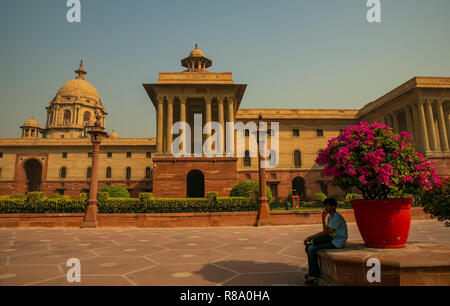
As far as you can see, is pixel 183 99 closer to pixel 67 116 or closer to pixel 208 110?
pixel 208 110

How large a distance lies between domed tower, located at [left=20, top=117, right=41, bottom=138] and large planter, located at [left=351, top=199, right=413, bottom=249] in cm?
7183

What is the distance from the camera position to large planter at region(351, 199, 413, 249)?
4.22m

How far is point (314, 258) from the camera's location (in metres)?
4.43

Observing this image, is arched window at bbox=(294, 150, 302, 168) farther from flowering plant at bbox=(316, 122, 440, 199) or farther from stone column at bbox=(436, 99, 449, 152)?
flowering plant at bbox=(316, 122, 440, 199)

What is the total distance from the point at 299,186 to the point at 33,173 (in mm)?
44112

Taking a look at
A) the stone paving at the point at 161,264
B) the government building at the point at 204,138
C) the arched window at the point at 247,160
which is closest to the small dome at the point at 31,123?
the government building at the point at 204,138

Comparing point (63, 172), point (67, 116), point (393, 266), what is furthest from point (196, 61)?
point (67, 116)

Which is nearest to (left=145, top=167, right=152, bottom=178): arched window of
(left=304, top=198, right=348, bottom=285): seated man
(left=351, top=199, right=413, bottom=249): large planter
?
(left=304, top=198, right=348, bottom=285): seated man

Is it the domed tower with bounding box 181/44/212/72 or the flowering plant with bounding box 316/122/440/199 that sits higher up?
the domed tower with bounding box 181/44/212/72

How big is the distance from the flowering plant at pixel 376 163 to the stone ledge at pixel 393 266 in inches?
38.3

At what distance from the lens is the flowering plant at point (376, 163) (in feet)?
13.9
